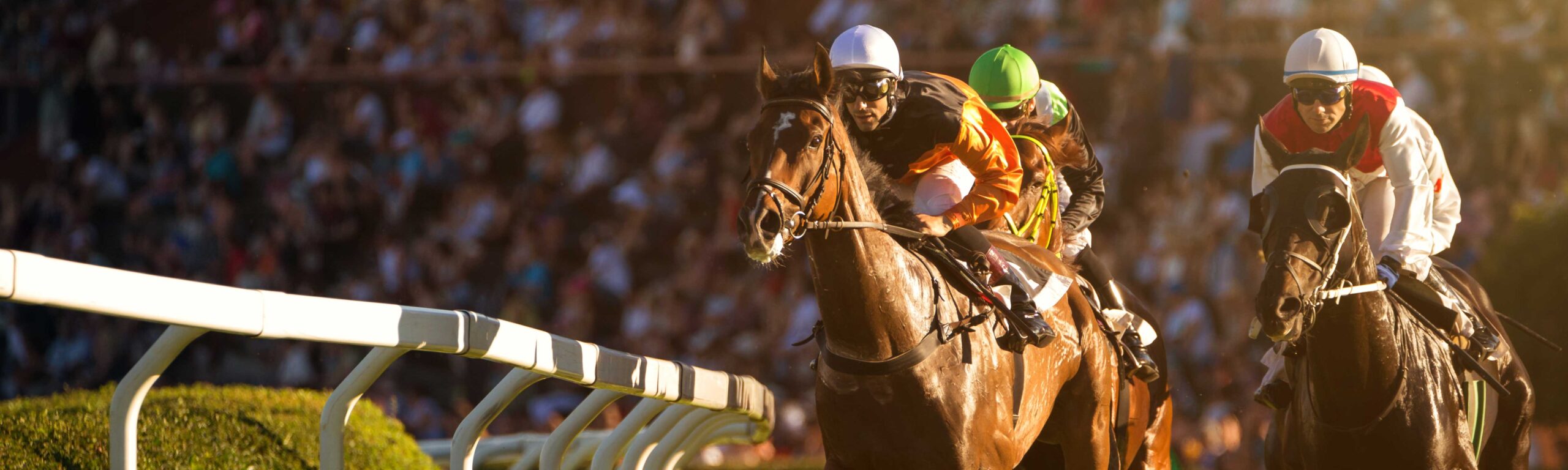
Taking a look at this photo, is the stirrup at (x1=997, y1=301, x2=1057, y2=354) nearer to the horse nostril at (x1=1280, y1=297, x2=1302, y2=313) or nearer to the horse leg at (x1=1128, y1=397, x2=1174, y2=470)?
the horse nostril at (x1=1280, y1=297, x2=1302, y2=313)

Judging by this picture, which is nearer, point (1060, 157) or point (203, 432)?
point (203, 432)

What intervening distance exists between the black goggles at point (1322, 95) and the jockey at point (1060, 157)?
0.87 m

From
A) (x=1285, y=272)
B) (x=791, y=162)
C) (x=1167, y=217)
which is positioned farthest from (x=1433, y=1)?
(x=791, y=162)

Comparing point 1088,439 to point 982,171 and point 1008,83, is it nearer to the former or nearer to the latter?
point 982,171

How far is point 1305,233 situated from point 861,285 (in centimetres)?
133

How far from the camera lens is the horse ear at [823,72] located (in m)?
3.92

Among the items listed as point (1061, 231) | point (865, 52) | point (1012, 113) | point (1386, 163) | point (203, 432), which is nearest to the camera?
point (865, 52)

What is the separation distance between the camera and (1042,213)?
574 cm

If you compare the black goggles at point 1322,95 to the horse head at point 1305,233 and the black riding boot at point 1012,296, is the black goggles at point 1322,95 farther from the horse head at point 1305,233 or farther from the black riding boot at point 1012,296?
the black riding boot at point 1012,296

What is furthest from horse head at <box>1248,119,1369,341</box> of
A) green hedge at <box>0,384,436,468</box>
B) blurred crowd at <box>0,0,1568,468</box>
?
blurred crowd at <box>0,0,1568,468</box>

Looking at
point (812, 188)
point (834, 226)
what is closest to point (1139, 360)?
point (834, 226)

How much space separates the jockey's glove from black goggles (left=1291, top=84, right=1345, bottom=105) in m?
0.49

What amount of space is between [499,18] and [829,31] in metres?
3.63

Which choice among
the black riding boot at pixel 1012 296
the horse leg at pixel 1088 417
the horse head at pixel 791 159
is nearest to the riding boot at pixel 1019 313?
the black riding boot at pixel 1012 296
